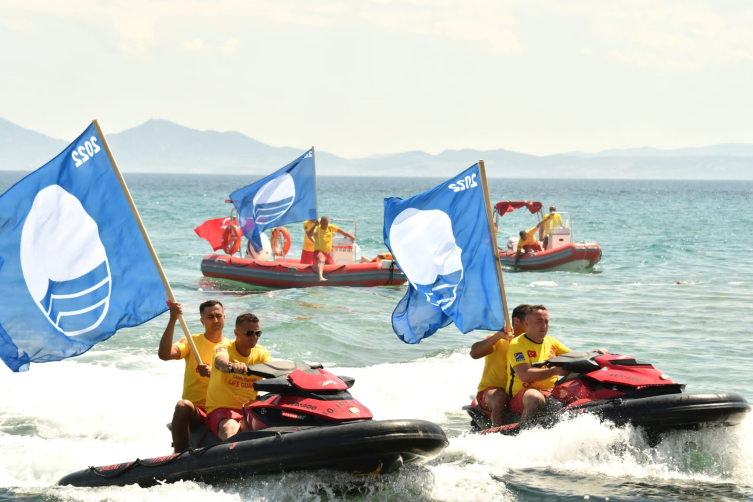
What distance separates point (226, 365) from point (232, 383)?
0.25 m

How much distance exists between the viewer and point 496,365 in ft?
26.5

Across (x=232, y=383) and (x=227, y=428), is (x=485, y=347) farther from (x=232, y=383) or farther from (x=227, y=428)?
(x=227, y=428)

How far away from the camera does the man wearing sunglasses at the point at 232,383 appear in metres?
6.83

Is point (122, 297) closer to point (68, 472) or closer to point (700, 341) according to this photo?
point (68, 472)

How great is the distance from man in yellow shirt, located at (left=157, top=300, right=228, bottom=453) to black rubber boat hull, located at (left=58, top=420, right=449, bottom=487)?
1.34 feet

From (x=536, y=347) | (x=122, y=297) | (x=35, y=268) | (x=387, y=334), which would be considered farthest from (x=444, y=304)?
(x=387, y=334)

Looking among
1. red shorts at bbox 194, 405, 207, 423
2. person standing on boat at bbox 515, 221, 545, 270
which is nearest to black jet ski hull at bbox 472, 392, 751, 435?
red shorts at bbox 194, 405, 207, 423

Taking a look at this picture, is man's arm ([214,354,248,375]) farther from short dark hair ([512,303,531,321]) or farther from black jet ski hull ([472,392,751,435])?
black jet ski hull ([472,392,751,435])

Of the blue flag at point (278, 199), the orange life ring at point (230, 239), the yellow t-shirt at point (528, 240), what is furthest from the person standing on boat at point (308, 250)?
the yellow t-shirt at point (528, 240)

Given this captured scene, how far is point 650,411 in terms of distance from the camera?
6.89 metres

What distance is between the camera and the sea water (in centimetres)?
687

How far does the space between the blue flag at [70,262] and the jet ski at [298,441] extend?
1.27m

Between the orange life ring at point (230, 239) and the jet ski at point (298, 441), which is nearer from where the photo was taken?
the jet ski at point (298, 441)

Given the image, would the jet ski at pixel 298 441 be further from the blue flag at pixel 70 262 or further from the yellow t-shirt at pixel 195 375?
the blue flag at pixel 70 262
